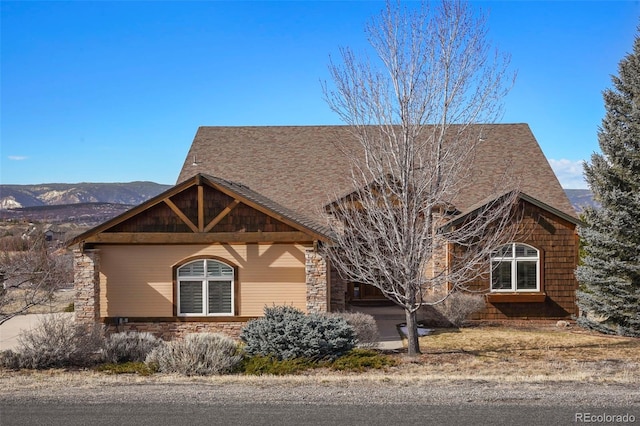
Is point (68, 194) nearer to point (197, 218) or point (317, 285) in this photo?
point (197, 218)

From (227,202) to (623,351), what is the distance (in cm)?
1051

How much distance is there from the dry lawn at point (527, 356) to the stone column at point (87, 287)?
8.39m

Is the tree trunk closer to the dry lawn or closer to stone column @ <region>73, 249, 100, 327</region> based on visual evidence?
the dry lawn

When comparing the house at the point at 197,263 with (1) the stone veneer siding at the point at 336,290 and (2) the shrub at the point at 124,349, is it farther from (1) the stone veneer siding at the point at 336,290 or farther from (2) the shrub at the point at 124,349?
(2) the shrub at the point at 124,349

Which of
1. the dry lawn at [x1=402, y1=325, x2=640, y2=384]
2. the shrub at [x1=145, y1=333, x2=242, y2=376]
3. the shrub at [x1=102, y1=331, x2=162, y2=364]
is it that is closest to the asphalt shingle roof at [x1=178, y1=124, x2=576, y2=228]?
the dry lawn at [x1=402, y1=325, x2=640, y2=384]

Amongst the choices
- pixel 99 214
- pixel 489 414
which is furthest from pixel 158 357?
pixel 99 214

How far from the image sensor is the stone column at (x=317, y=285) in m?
16.2

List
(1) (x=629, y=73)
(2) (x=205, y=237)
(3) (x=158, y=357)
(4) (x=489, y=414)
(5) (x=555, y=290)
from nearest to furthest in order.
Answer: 1. (4) (x=489, y=414)
2. (3) (x=158, y=357)
3. (2) (x=205, y=237)
4. (1) (x=629, y=73)
5. (5) (x=555, y=290)

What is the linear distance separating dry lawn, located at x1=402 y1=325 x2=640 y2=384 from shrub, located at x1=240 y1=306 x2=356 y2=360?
1.48m

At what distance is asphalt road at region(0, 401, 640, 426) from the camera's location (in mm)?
8531

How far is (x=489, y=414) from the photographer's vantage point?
881 centimetres

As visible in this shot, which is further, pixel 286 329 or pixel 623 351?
pixel 623 351

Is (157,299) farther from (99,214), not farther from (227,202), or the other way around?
(99,214)

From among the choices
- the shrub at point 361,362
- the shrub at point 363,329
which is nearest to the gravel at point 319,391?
the shrub at point 361,362
